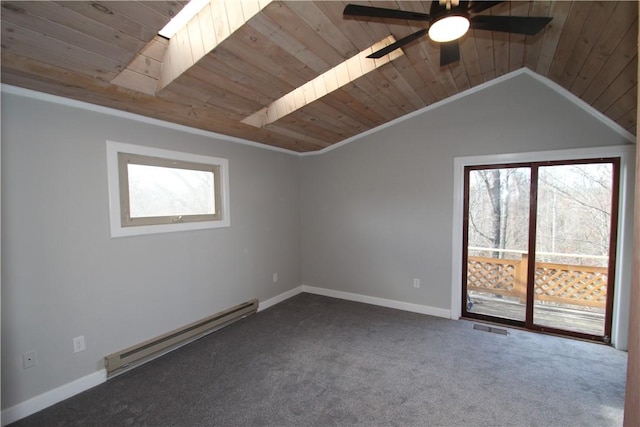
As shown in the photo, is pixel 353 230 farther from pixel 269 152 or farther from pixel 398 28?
pixel 398 28

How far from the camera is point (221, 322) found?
10.8 ft

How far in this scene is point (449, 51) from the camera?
1.88m

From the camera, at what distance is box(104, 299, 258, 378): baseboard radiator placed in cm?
243

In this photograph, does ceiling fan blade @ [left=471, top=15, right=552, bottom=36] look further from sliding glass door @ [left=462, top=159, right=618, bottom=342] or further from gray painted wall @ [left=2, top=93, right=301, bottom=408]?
gray painted wall @ [left=2, top=93, right=301, bottom=408]

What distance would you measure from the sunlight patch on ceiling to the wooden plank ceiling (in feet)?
0.19

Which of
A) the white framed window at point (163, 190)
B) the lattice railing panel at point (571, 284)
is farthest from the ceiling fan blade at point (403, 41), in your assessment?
the lattice railing panel at point (571, 284)

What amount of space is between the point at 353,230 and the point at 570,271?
98.4 inches

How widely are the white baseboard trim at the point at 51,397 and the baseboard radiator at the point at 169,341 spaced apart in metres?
0.10

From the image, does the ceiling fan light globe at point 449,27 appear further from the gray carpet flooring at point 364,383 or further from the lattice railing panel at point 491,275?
the lattice railing panel at point 491,275

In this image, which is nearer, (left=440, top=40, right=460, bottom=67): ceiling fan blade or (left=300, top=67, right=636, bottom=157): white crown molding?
(left=440, top=40, right=460, bottom=67): ceiling fan blade

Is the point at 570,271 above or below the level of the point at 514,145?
below

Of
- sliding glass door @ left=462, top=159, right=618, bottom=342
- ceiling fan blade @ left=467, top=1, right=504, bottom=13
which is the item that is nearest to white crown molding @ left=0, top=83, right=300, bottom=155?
ceiling fan blade @ left=467, top=1, right=504, bottom=13

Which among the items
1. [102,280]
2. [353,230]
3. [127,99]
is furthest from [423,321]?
[127,99]

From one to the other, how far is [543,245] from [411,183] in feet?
5.20
